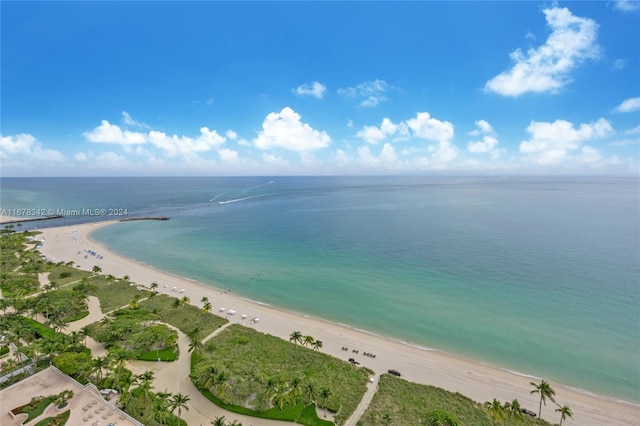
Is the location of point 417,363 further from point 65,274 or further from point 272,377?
point 65,274

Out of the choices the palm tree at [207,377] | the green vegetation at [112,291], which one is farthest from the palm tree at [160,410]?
the green vegetation at [112,291]

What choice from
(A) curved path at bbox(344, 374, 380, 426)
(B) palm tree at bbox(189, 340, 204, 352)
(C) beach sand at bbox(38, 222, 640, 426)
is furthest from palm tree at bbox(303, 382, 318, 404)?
(B) palm tree at bbox(189, 340, 204, 352)

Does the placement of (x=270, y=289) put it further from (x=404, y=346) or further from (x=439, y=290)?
(x=439, y=290)

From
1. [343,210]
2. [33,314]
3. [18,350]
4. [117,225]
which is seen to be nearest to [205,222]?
[117,225]

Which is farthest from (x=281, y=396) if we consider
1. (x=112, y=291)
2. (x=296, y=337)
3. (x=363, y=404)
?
(x=112, y=291)

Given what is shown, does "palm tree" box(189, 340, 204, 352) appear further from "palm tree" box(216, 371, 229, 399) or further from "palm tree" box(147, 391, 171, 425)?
"palm tree" box(147, 391, 171, 425)

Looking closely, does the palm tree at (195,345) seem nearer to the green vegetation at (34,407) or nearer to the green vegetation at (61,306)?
the green vegetation at (34,407)
